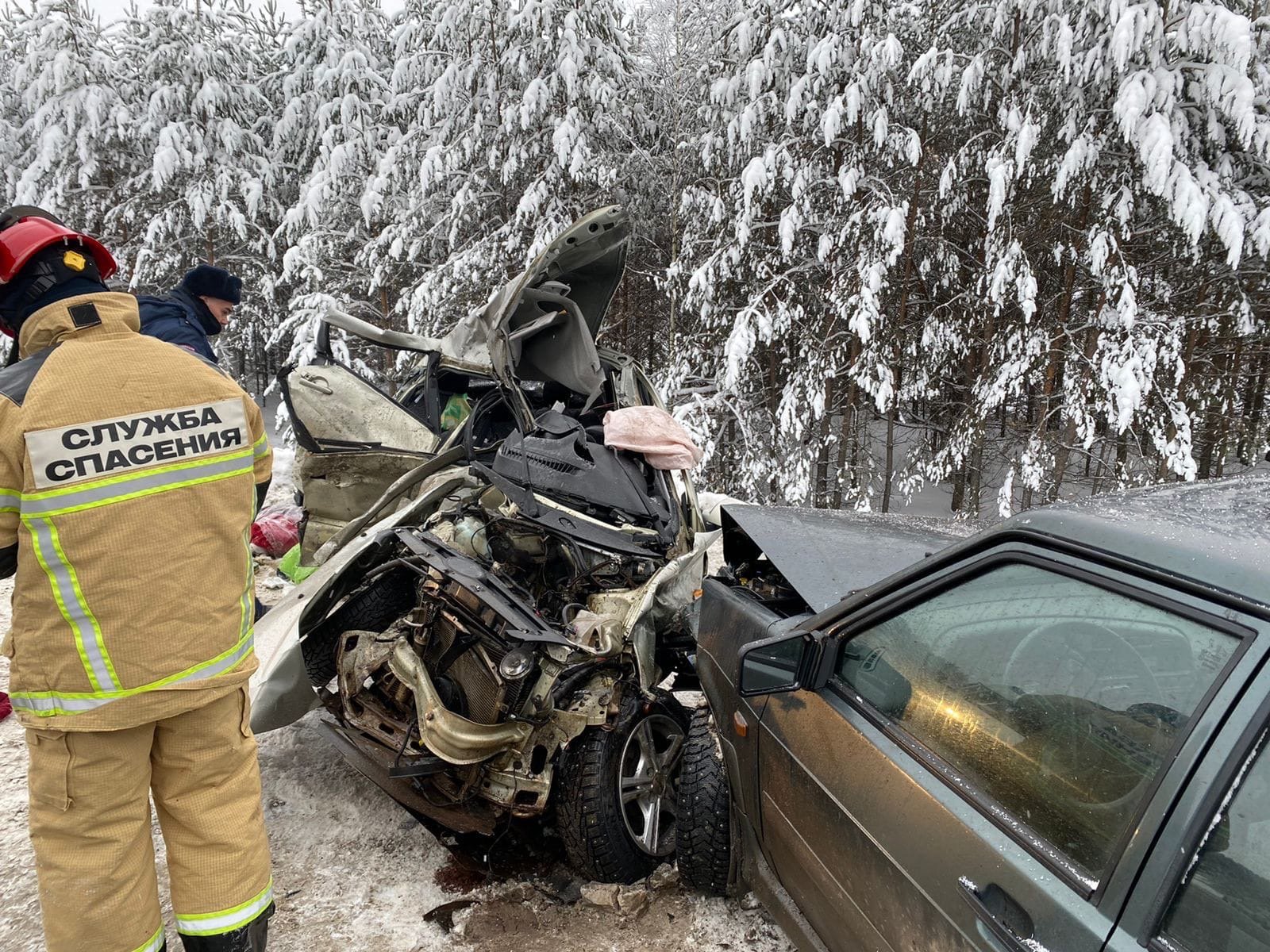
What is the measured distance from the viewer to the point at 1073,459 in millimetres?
8945

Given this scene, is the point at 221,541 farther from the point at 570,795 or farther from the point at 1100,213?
the point at 1100,213

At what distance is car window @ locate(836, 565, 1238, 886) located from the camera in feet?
3.89

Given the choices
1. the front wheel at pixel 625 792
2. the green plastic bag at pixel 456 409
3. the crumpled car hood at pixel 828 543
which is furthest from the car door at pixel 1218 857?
the green plastic bag at pixel 456 409

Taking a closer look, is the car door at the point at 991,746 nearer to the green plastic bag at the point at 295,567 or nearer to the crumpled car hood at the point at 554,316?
the crumpled car hood at the point at 554,316

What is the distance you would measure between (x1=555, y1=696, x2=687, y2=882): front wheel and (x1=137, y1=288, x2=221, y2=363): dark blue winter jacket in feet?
11.0

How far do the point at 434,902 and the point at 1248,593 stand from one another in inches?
105

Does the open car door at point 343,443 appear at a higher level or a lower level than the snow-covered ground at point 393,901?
higher

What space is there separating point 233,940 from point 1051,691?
2.22 m

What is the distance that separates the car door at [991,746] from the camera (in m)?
1.19

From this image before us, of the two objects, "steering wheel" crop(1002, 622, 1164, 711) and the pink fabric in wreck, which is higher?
the pink fabric in wreck

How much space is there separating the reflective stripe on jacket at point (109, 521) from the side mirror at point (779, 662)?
1458 mm

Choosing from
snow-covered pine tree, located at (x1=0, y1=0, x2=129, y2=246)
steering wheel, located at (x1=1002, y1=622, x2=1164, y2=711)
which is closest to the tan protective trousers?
steering wheel, located at (x1=1002, y1=622, x2=1164, y2=711)

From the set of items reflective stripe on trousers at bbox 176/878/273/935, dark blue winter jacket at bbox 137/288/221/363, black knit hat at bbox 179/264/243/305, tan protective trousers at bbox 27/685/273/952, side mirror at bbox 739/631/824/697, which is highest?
black knit hat at bbox 179/264/243/305

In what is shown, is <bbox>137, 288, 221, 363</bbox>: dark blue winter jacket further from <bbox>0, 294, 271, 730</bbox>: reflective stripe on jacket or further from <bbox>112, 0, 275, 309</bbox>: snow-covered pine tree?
<bbox>112, 0, 275, 309</bbox>: snow-covered pine tree
